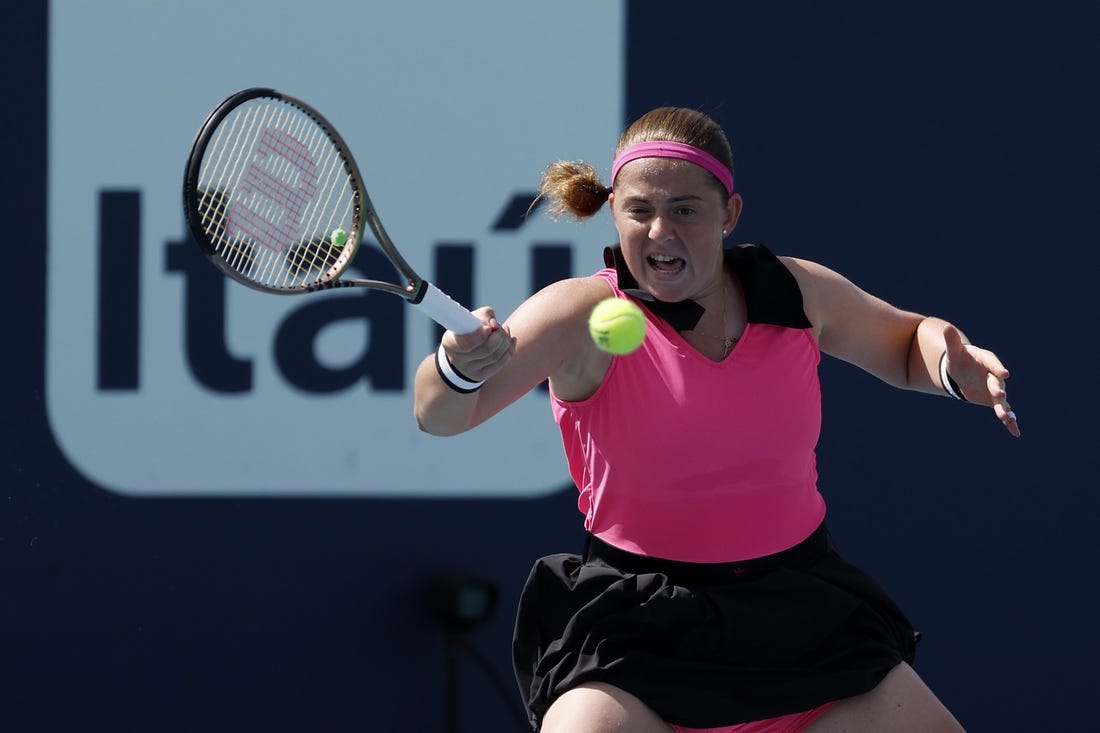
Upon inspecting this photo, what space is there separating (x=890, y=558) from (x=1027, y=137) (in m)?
1.12

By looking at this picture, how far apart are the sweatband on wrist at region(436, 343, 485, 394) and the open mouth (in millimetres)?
401

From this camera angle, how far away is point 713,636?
8.18 ft

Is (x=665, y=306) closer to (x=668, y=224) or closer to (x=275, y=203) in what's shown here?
(x=668, y=224)

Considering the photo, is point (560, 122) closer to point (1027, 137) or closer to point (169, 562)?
point (1027, 137)

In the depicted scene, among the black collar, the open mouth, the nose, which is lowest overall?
the black collar

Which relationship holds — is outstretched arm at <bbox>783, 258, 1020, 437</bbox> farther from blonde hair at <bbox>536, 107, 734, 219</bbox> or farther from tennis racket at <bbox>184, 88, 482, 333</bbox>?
tennis racket at <bbox>184, 88, 482, 333</bbox>

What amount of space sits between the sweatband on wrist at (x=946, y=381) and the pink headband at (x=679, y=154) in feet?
1.59

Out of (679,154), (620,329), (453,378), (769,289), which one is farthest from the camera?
(769,289)

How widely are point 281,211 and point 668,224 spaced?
0.69 metres

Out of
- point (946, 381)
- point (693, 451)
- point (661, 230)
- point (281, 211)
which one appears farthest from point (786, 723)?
point (281, 211)

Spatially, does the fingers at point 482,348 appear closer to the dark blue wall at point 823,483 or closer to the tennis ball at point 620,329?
the tennis ball at point 620,329

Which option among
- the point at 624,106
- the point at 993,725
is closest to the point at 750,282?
the point at 624,106

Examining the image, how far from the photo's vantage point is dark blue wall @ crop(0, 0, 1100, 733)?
3.72 m

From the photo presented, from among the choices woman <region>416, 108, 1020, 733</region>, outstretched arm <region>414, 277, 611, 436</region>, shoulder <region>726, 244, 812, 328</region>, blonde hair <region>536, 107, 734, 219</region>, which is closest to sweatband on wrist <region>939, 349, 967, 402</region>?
woman <region>416, 108, 1020, 733</region>
